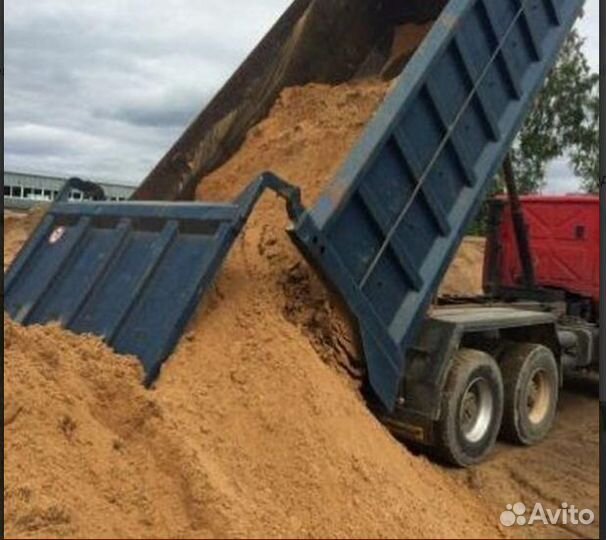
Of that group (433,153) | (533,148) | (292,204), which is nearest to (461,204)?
(433,153)

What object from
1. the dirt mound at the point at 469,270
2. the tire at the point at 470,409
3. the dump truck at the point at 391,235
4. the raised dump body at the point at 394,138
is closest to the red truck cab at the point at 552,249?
the dump truck at the point at 391,235

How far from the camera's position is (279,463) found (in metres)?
4.02

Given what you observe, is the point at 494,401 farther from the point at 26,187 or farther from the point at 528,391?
the point at 26,187

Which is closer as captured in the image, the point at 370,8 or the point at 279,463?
the point at 279,463

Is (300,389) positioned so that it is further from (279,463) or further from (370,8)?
(370,8)

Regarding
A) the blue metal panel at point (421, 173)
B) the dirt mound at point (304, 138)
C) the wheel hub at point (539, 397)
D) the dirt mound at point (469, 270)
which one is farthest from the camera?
the dirt mound at point (469, 270)

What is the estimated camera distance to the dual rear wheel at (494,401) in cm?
544

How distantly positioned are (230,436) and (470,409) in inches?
92.5

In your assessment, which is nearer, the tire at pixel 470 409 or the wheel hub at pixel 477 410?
the tire at pixel 470 409

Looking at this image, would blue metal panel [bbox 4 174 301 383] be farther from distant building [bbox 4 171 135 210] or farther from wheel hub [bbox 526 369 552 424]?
distant building [bbox 4 171 135 210]

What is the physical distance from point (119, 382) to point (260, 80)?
3715 mm

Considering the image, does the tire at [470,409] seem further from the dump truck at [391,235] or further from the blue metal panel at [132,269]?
the blue metal panel at [132,269]

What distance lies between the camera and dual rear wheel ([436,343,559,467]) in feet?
17.8

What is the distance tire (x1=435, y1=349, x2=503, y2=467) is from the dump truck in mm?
14
